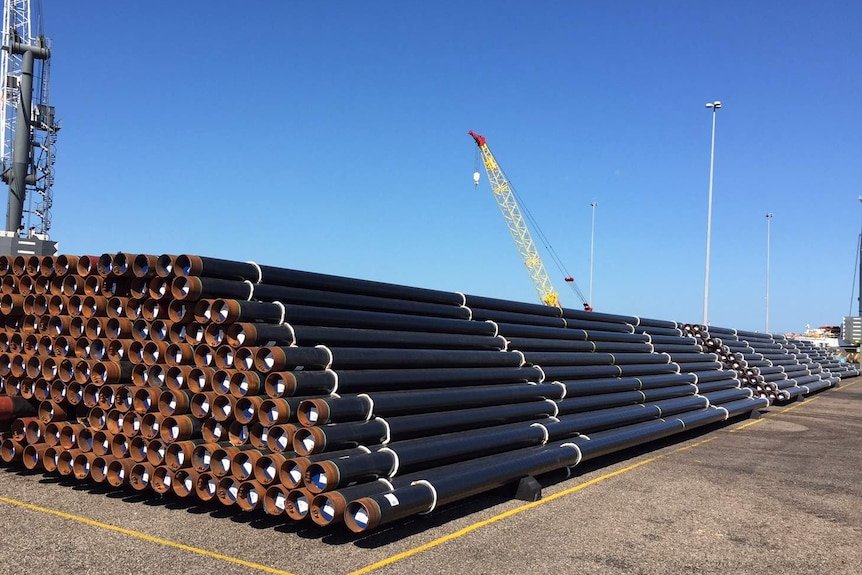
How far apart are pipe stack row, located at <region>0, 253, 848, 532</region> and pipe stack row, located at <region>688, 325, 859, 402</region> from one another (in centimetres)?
1229

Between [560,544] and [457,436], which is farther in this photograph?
[457,436]

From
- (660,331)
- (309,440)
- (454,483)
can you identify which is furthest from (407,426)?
(660,331)

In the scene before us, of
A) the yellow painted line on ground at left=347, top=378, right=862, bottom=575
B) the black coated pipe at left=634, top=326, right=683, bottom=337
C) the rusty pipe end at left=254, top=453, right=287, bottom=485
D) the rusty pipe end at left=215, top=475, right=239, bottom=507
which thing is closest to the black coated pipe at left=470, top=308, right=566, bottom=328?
the yellow painted line on ground at left=347, top=378, right=862, bottom=575

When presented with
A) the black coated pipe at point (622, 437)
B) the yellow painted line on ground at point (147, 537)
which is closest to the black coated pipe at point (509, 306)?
the black coated pipe at point (622, 437)

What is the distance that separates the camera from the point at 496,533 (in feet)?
23.0

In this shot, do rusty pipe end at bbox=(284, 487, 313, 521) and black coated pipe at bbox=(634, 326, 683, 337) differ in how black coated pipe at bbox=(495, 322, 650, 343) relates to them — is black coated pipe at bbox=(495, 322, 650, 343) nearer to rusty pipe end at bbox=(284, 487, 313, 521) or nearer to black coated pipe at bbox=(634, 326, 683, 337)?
black coated pipe at bbox=(634, 326, 683, 337)

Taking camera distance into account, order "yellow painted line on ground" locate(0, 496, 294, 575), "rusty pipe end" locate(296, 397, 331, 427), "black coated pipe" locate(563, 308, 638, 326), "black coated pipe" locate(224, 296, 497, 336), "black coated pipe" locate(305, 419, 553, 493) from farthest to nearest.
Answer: "black coated pipe" locate(563, 308, 638, 326), "black coated pipe" locate(224, 296, 497, 336), "rusty pipe end" locate(296, 397, 331, 427), "black coated pipe" locate(305, 419, 553, 493), "yellow painted line on ground" locate(0, 496, 294, 575)

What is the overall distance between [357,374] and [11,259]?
15.8 ft

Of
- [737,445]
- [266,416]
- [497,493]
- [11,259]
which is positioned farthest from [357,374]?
[737,445]

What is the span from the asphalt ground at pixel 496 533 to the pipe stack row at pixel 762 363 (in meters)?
11.1

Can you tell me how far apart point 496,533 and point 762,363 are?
18565 millimetres

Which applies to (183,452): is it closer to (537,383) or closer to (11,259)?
(11,259)

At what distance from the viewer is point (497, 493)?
8.69m

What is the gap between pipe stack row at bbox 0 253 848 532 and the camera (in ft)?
22.3
